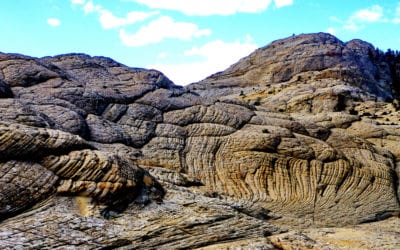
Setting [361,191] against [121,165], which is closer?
[121,165]

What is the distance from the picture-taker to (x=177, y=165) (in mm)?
31547

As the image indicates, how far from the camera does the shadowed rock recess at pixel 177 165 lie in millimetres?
20891

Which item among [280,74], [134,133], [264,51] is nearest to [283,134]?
[134,133]

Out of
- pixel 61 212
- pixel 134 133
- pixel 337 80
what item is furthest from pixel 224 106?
pixel 337 80

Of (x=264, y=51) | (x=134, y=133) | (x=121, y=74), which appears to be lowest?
(x=134, y=133)

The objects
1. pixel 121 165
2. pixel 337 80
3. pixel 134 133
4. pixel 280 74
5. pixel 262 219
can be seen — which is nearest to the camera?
pixel 121 165

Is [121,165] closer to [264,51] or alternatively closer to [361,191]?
[361,191]

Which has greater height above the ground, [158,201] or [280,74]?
[280,74]

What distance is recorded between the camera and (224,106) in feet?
133

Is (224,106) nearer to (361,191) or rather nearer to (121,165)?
(361,191)

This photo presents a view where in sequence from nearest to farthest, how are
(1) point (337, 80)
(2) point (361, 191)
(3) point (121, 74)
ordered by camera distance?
(2) point (361, 191) < (3) point (121, 74) < (1) point (337, 80)

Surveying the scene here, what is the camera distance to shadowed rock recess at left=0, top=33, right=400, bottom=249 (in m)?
20.9

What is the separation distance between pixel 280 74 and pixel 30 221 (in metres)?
55.6

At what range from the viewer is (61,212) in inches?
805
